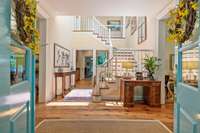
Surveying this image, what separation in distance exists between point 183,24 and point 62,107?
5229mm

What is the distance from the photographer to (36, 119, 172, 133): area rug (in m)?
4.48

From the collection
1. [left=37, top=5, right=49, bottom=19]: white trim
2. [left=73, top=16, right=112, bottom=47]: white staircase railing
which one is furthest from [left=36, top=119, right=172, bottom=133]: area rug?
[left=73, top=16, right=112, bottom=47]: white staircase railing

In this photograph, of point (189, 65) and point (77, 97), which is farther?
point (77, 97)

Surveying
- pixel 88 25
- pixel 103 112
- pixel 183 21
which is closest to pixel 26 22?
pixel 183 21

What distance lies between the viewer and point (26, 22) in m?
2.38

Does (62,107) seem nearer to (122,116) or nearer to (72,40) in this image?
(122,116)

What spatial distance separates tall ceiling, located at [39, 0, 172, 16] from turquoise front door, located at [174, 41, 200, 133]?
15.7 ft

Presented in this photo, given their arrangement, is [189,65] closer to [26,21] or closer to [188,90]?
[188,90]

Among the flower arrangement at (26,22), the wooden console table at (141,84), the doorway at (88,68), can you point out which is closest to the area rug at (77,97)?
the wooden console table at (141,84)

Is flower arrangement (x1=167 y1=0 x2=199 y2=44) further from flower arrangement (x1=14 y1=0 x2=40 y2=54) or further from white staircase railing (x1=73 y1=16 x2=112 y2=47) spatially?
white staircase railing (x1=73 y1=16 x2=112 y2=47)

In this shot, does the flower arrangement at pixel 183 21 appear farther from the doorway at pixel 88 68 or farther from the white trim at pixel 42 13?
the doorway at pixel 88 68

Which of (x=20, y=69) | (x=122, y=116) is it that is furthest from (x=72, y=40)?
(x=20, y=69)

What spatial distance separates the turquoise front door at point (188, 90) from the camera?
1.71 metres

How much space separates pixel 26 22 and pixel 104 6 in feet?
17.2
